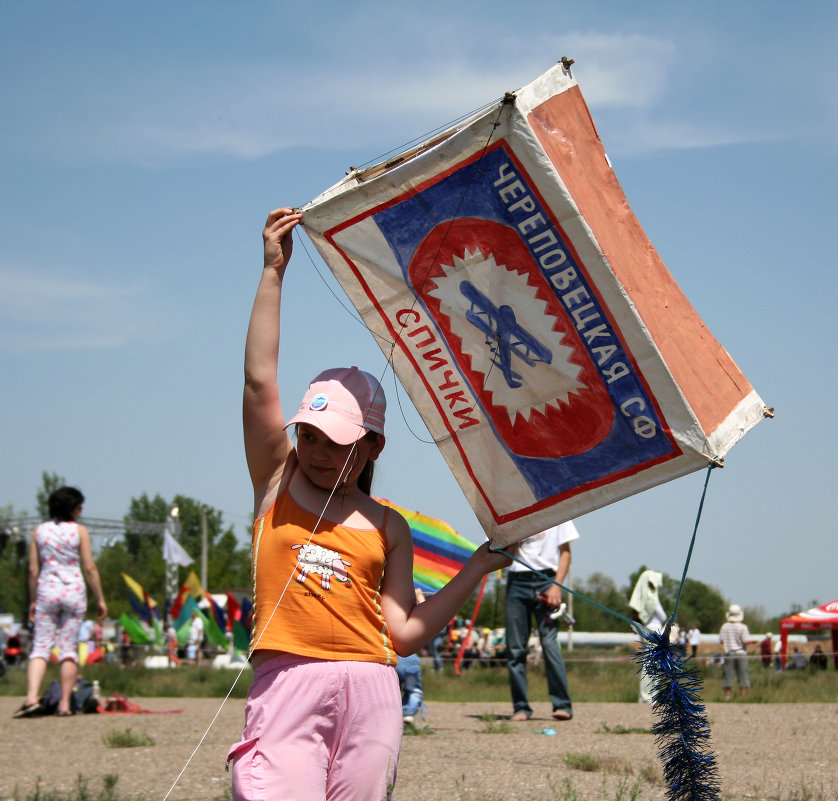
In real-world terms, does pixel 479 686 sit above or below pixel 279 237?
below

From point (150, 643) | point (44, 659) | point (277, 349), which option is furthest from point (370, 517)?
point (150, 643)

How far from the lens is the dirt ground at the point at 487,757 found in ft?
17.0

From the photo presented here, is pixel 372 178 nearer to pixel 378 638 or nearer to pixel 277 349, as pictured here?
pixel 277 349

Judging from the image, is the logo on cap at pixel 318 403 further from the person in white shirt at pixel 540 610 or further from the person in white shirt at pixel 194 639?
the person in white shirt at pixel 194 639

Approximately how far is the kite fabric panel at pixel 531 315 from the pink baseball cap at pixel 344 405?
9.8 inches

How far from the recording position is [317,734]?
2.89m

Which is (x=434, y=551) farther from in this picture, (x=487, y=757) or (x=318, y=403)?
(x=318, y=403)

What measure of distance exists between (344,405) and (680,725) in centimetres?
Result: 139

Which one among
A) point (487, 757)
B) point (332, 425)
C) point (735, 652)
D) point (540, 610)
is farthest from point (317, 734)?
point (735, 652)

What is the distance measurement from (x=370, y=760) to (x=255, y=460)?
3.10ft

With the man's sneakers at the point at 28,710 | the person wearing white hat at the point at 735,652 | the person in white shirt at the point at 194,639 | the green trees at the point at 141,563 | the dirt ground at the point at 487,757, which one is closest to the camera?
the dirt ground at the point at 487,757

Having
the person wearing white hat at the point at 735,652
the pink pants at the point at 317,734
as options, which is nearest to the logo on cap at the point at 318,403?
the pink pants at the point at 317,734

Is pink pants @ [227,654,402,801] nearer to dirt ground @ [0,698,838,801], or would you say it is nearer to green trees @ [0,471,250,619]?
dirt ground @ [0,698,838,801]

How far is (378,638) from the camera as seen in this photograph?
3.09 m
